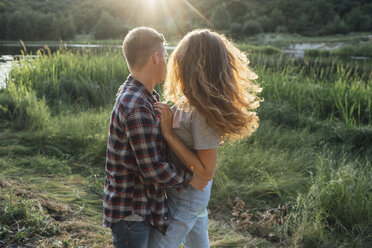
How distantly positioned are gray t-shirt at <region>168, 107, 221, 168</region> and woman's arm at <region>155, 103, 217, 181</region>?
0.03 m

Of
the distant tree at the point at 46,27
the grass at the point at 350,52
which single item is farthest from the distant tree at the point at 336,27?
the distant tree at the point at 46,27

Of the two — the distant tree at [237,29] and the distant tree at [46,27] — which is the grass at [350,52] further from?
the distant tree at [46,27]

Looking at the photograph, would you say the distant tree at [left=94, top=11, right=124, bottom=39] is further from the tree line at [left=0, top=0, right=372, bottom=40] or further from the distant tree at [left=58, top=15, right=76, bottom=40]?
the distant tree at [left=58, top=15, right=76, bottom=40]

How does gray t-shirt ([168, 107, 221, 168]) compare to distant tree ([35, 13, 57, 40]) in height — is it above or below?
below

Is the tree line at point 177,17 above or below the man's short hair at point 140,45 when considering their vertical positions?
above

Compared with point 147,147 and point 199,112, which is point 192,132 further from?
point 147,147

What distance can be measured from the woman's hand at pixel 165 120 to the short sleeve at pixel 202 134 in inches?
3.8

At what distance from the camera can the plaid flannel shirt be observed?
114 cm

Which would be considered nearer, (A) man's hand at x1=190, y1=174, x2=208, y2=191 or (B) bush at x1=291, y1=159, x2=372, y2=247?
(A) man's hand at x1=190, y1=174, x2=208, y2=191

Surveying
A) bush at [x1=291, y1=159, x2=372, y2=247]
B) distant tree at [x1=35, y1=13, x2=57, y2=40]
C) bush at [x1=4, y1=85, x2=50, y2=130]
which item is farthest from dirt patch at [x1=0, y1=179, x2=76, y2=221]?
distant tree at [x1=35, y1=13, x2=57, y2=40]

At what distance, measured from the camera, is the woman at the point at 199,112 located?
1.19 metres

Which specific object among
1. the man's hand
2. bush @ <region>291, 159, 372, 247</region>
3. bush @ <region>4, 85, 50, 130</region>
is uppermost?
the man's hand

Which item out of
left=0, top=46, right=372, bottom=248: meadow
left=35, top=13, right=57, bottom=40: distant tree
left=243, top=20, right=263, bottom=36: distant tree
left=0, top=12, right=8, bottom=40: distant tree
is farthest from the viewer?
left=243, top=20, right=263, bottom=36: distant tree

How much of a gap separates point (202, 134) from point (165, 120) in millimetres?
159
